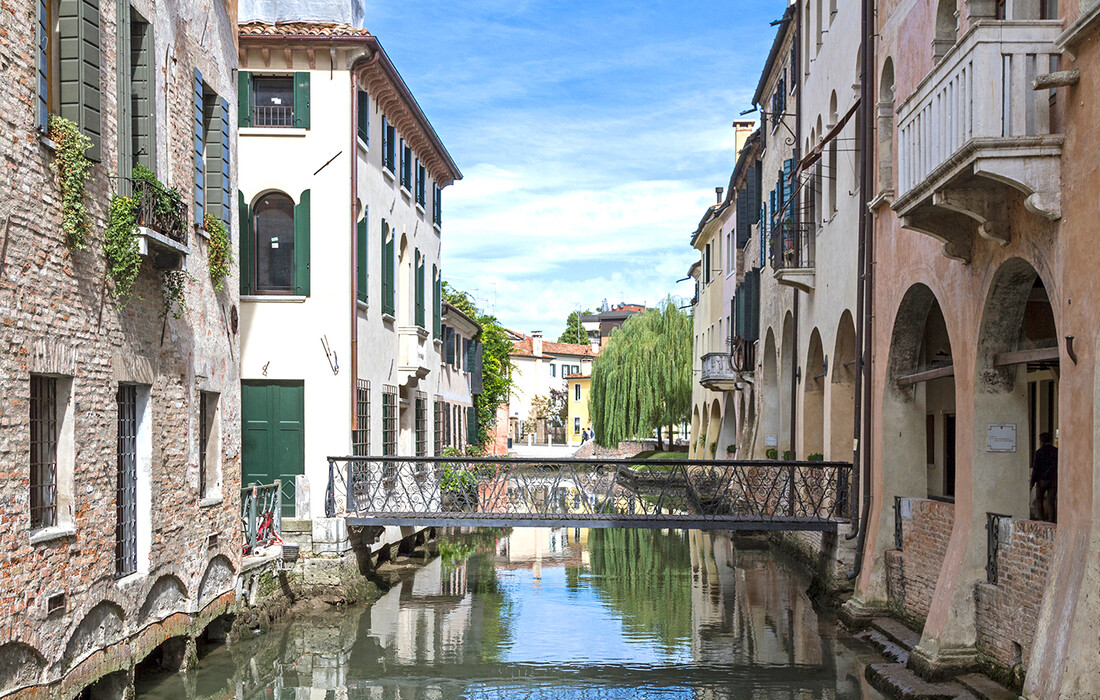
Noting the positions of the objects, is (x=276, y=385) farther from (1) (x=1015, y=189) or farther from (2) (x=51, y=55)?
(1) (x=1015, y=189)

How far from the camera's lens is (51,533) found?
967 cm

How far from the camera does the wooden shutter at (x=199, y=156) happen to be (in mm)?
14078

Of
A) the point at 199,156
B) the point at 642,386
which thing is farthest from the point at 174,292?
the point at 642,386

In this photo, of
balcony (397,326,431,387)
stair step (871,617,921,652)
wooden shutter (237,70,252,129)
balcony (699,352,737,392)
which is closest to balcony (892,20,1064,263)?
stair step (871,617,921,652)

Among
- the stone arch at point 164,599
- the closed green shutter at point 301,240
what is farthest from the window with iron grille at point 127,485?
the closed green shutter at point 301,240

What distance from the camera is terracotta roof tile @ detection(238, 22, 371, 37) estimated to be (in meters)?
18.6

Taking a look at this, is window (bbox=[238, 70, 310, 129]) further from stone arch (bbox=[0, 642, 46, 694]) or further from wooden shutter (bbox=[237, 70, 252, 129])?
stone arch (bbox=[0, 642, 46, 694])

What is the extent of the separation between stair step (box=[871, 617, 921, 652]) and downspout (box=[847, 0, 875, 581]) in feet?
4.19

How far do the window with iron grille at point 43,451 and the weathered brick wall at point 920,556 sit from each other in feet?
30.1

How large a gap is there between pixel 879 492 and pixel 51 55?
1091 cm

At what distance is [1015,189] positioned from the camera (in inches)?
405

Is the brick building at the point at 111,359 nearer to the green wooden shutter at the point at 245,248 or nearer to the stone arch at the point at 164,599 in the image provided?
the stone arch at the point at 164,599

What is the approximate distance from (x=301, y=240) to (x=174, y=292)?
6.46 m

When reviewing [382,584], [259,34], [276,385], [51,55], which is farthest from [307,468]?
[51,55]
